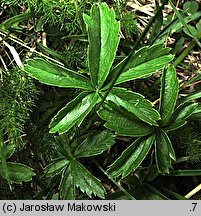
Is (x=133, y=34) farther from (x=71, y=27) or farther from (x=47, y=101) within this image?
(x=47, y=101)

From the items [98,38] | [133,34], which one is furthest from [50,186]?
[133,34]

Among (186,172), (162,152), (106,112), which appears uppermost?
(106,112)

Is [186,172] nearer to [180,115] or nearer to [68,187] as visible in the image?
[180,115]

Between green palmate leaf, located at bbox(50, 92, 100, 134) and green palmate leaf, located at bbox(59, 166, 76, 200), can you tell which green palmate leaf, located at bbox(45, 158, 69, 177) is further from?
green palmate leaf, located at bbox(50, 92, 100, 134)

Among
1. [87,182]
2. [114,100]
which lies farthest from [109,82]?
[87,182]

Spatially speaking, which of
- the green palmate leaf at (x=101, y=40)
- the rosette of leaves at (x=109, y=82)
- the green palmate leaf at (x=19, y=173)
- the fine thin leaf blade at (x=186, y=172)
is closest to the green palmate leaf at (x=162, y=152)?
the rosette of leaves at (x=109, y=82)

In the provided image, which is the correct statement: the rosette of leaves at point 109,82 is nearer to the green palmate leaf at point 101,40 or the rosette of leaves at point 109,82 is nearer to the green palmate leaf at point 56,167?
the green palmate leaf at point 101,40
